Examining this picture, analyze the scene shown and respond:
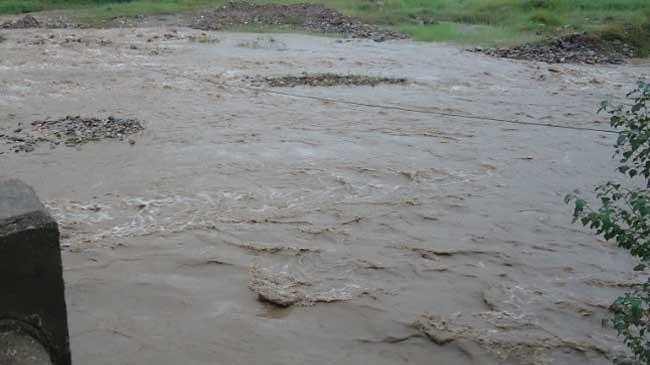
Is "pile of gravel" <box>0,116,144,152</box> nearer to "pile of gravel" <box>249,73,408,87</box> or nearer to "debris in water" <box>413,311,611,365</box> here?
"pile of gravel" <box>249,73,408,87</box>

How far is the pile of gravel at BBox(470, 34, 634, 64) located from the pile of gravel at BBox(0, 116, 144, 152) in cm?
954

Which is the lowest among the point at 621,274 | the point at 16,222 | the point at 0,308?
the point at 621,274

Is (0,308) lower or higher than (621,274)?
higher

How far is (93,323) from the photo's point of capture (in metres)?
3.71

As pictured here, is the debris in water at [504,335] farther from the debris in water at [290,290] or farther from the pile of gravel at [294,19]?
the pile of gravel at [294,19]

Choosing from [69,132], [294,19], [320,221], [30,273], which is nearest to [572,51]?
[294,19]

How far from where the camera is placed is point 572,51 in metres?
15.4

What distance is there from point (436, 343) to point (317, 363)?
67 cm

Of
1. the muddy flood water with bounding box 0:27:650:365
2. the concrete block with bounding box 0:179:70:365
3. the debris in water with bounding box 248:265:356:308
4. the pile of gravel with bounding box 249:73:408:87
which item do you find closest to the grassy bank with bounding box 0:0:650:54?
the pile of gravel with bounding box 249:73:408:87

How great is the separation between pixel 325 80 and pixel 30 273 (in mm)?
9143

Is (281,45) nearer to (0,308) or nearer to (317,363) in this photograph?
(317,363)

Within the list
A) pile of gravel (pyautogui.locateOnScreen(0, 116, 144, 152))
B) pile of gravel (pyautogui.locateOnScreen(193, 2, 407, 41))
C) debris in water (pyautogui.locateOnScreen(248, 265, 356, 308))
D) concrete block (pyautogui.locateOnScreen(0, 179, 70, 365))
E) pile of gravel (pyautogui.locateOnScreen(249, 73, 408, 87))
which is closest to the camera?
concrete block (pyautogui.locateOnScreen(0, 179, 70, 365))

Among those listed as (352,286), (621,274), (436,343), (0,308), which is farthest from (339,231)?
(0,308)

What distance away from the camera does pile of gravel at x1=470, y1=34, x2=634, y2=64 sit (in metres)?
14.8
